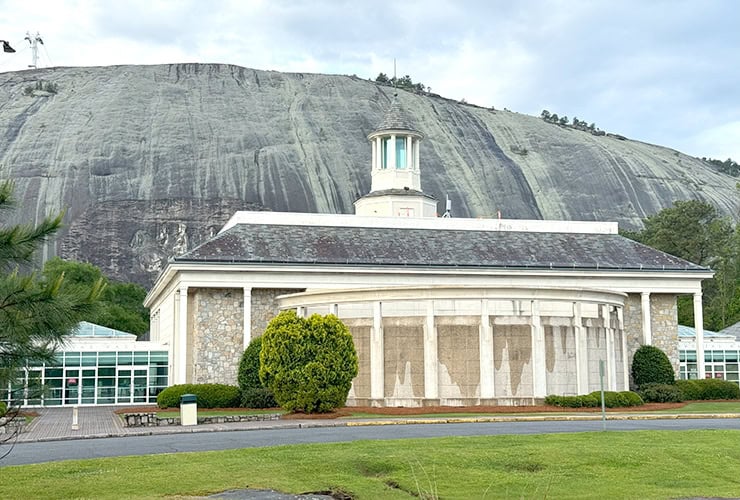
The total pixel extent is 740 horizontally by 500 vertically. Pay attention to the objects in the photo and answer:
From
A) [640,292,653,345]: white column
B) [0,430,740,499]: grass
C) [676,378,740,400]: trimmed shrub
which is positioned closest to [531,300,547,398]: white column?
[676,378,740,400]: trimmed shrub

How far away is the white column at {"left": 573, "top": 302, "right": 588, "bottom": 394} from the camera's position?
41.4m

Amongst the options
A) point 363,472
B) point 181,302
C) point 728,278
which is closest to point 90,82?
point 728,278

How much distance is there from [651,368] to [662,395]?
12.7 feet

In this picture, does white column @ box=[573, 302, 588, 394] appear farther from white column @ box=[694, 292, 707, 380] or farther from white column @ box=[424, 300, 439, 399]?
white column @ box=[694, 292, 707, 380]

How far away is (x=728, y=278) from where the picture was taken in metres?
90.3

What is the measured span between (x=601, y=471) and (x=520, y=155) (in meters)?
A: 125

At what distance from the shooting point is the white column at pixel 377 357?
40438mm

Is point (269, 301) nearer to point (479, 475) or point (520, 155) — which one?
point (479, 475)

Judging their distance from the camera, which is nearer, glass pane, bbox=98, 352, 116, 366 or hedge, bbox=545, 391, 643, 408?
hedge, bbox=545, 391, 643, 408

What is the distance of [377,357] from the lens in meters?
40.6

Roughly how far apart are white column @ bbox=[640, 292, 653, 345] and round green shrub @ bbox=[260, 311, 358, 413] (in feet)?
63.7

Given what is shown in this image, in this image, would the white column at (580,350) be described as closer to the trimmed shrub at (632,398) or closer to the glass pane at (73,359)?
the trimmed shrub at (632,398)

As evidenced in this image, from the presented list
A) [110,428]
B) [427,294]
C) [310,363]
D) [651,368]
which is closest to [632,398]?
[651,368]

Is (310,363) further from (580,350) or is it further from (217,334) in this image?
(580,350)
